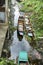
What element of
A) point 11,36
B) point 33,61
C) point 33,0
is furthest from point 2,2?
point 33,0

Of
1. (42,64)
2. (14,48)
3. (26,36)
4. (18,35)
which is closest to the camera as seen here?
(42,64)

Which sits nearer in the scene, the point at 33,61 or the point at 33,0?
the point at 33,0

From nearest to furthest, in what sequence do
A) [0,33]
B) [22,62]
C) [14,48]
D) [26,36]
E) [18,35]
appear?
[0,33]
[22,62]
[14,48]
[26,36]
[18,35]

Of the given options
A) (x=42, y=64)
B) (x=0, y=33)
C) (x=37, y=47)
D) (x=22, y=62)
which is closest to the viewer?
(x=0, y=33)

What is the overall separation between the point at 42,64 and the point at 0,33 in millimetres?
4171

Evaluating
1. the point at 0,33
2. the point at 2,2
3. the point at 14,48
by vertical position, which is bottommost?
the point at 14,48

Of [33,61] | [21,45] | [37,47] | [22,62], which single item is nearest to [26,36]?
[21,45]

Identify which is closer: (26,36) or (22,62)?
(22,62)

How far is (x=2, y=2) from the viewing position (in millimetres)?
16719

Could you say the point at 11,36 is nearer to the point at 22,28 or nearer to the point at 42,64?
the point at 22,28

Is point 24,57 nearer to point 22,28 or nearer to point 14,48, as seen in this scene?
point 14,48

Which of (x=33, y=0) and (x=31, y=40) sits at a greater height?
(x=33, y=0)

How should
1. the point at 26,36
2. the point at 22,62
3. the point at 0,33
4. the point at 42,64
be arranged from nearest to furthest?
the point at 0,33, the point at 22,62, the point at 42,64, the point at 26,36

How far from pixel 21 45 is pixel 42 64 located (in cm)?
467
